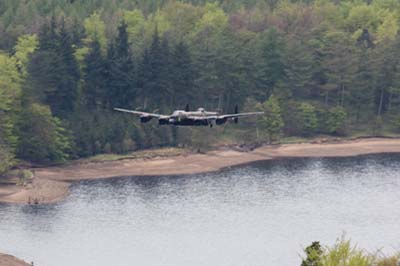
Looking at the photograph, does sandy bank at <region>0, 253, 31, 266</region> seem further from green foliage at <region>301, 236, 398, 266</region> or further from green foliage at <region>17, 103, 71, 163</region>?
green foliage at <region>17, 103, 71, 163</region>

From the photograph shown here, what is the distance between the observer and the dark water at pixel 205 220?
15112 cm

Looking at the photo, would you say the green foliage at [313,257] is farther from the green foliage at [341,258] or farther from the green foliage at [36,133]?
the green foliage at [36,133]

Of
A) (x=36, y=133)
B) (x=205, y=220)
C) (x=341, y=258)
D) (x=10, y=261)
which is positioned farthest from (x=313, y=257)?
(x=36, y=133)

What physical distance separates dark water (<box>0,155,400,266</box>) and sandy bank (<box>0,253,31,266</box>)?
3.02m

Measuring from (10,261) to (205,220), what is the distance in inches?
1310

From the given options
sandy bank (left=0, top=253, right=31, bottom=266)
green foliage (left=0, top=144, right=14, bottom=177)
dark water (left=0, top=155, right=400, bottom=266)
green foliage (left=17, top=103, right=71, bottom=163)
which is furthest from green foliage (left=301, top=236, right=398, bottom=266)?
green foliage (left=17, top=103, right=71, bottom=163)

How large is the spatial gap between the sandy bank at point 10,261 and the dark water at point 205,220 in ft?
9.89

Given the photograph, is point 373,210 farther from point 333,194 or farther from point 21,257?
point 21,257

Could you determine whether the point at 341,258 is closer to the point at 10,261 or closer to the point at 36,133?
the point at 10,261

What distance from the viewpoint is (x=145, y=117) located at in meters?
118

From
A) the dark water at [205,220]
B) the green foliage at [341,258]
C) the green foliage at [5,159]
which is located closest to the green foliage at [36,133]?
the green foliage at [5,159]

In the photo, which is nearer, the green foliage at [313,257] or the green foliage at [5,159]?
the green foliage at [313,257]

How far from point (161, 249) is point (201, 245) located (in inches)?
194

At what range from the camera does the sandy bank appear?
141125 mm
